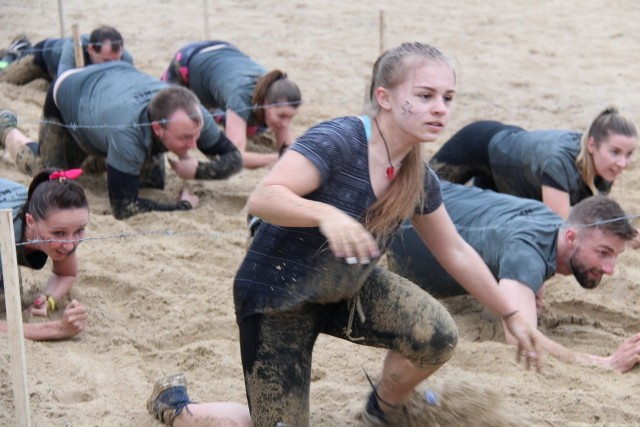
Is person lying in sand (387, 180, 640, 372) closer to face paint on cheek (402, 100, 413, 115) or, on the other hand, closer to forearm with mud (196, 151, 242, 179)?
face paint on cheek (402, 100, 413, 115)

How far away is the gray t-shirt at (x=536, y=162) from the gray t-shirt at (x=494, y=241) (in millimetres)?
554

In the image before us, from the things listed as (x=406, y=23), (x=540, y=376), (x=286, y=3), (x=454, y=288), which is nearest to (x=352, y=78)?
(x=406, y=23)

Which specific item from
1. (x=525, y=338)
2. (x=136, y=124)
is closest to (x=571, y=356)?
(x=525, y=338)

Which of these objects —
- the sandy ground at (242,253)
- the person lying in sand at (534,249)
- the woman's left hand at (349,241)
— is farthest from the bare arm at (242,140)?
the woman's left hand at (349,241)

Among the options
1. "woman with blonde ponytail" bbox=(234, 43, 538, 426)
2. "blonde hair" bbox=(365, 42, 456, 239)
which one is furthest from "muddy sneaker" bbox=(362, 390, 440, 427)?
"blonde hair" bbox=(365, 42, 456, 239)

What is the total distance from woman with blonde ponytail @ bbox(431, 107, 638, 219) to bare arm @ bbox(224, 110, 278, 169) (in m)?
1.36

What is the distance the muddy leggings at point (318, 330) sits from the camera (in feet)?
10.8

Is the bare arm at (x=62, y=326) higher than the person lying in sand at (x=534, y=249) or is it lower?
lower

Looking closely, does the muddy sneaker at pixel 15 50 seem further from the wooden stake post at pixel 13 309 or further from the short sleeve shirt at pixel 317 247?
the short sleeve shirt at pixel 317 247

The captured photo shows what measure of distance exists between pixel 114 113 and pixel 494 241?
2537mm

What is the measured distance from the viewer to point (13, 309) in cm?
332

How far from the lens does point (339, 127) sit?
314cm

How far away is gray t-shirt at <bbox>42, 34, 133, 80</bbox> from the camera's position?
7.59 metres

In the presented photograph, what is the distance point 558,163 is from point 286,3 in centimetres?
605
